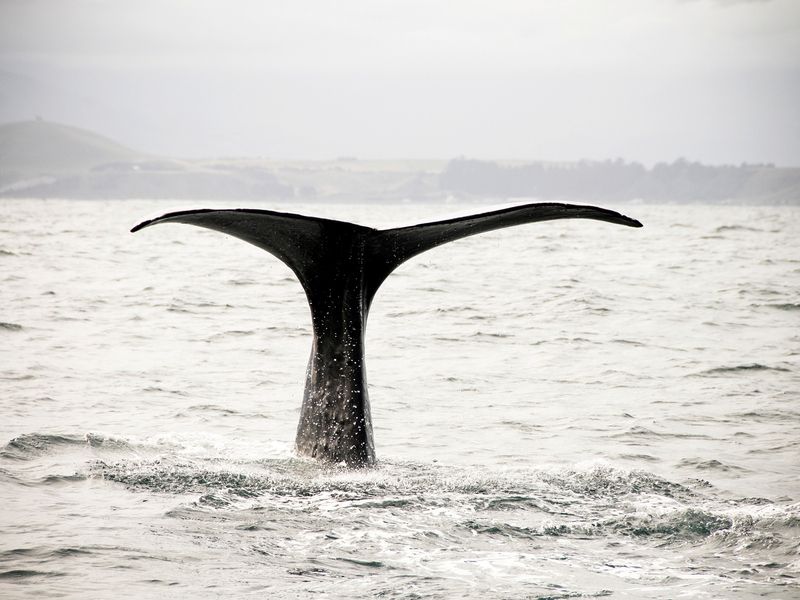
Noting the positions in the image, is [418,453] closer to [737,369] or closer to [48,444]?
[48,444]

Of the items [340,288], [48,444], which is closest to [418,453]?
[340,288]

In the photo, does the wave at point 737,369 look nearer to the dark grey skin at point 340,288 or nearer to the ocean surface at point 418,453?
the ocean surface at point 418,453

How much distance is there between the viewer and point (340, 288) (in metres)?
5.72

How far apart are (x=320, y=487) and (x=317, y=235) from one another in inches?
52.5

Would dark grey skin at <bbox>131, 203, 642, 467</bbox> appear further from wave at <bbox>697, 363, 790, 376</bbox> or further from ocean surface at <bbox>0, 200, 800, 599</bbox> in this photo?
wave at <bbox>697, 363, 790, 376</bbox>

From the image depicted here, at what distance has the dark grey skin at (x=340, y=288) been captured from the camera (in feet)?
18.0

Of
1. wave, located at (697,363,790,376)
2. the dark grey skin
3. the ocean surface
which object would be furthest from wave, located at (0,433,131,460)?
wave, located at (697,363,790,376)

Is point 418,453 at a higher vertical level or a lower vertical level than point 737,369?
lower

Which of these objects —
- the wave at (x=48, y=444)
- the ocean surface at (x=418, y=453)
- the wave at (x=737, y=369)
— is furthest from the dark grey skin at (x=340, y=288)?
the wave at (x=737, y=369)

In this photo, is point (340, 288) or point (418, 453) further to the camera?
point (418, 453)

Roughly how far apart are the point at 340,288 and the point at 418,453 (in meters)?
1.87

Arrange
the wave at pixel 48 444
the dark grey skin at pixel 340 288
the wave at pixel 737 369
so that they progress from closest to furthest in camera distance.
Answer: the dark grey skin at pixel 340 288, the wave at pixel 48 444, the wave at pixel 737 369

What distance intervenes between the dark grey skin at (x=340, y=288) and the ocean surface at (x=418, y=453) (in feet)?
0.80

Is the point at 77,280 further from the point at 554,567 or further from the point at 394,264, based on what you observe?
the point at 554,567
